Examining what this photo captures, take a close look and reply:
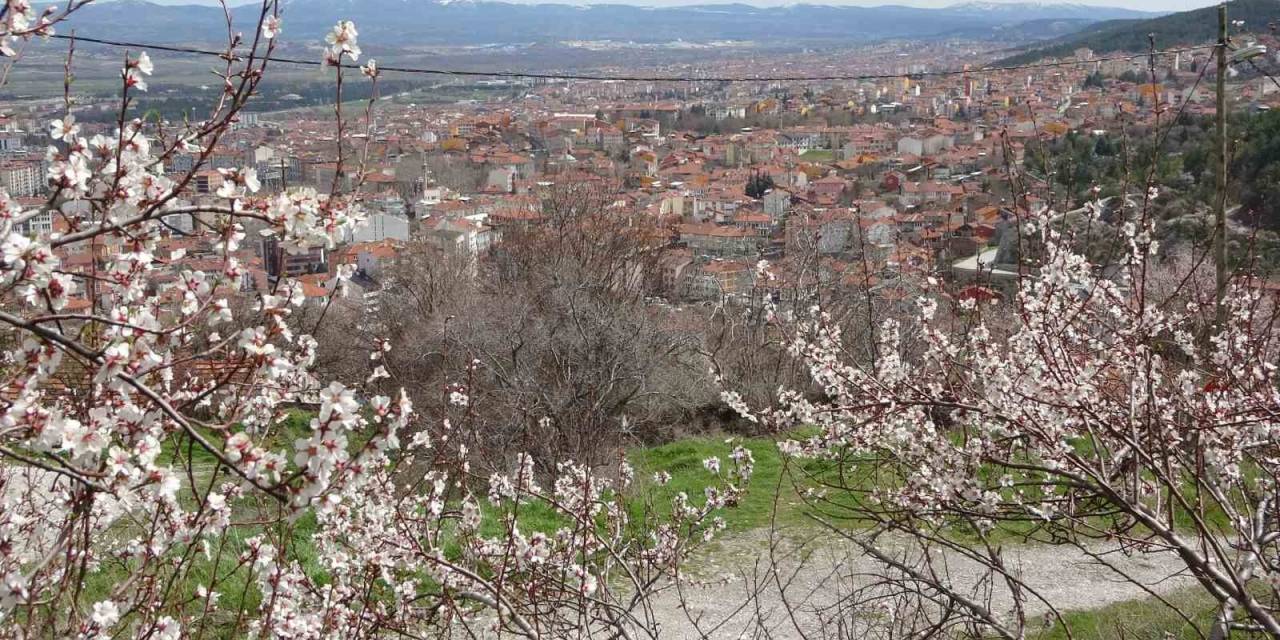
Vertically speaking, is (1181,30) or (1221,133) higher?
(1181,30)

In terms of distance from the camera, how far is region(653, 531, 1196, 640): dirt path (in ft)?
18.4

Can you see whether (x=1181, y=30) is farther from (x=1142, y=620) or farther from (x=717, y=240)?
(x=1142, y=620)

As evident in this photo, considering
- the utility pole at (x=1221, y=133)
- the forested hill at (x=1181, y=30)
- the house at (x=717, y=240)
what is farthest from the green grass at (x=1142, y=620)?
the house at (x=717, y=240)

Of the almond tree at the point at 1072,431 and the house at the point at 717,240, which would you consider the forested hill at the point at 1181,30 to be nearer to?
the house at the point at 717,240

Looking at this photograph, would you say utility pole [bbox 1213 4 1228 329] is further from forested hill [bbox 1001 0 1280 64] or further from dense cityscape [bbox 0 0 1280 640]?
forested hill [bbox 1001 0 1280 64]

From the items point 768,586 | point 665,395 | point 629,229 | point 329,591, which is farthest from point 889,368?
point 629,229

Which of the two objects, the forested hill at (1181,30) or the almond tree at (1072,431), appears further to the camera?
the forested hill at (1181,30)

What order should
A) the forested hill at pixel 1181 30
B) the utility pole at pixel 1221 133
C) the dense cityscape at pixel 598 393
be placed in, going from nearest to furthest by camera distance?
the dense cityscape at pixel 598 393 < the utility pole at pixel 1221 133 < the forested hill at pixel 1181 30

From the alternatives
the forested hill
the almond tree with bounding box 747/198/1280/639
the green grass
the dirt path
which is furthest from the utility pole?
the forested hill

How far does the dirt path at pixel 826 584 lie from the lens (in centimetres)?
560

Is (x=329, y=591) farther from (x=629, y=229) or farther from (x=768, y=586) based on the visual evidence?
(x=629, y=229)

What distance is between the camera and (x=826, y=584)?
612cm

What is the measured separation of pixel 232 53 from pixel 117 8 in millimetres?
118853

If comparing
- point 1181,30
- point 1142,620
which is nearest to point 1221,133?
point 1142,620
